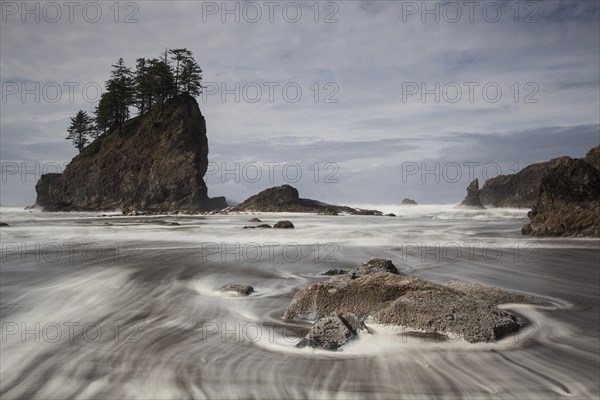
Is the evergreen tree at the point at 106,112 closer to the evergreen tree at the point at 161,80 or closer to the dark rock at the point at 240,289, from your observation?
the evergreen tree at the point at 161,80

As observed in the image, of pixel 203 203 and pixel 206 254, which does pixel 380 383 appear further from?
pixel 203 203

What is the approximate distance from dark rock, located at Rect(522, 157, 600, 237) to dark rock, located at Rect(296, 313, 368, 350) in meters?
16.1

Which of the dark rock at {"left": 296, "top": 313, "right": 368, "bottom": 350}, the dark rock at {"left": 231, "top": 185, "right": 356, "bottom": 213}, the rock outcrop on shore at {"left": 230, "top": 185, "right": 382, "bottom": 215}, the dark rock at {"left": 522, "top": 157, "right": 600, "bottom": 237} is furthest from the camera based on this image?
the dark rock at {"left": 231, "top": 185, "right": 356, "bottom": 213}

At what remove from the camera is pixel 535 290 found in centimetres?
721

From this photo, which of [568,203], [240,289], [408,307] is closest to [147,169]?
[568,203]

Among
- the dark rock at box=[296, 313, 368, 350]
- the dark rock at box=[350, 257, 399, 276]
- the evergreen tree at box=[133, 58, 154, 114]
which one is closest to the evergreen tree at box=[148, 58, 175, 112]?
the evergreen tree at box=[133, 58, 154, 114]

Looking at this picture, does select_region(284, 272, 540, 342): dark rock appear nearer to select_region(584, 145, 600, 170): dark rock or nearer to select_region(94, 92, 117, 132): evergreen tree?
select_region(584, 145, 600, 170): dark rock

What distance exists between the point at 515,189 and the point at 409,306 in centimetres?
7430

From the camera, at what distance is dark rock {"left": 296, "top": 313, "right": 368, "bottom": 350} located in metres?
4.17

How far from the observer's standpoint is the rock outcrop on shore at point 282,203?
163 feet

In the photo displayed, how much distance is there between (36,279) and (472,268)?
30.3ft

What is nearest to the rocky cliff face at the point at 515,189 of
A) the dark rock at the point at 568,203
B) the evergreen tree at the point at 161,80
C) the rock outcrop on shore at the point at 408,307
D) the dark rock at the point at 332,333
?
the dark rock at the point at 568,203

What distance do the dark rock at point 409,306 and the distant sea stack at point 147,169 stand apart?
160ft

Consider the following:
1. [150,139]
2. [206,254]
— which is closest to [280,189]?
[150,139]
